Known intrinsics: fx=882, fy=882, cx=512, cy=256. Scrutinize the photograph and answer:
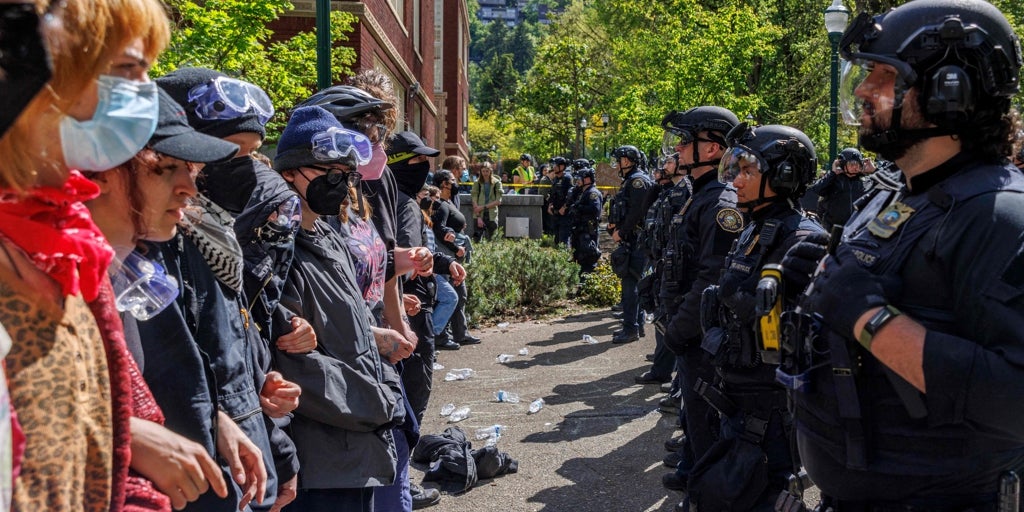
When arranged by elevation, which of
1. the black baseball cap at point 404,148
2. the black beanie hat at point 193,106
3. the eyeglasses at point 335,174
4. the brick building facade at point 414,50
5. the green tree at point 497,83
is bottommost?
the eyeglasses at point 335,174

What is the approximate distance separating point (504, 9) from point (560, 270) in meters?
192

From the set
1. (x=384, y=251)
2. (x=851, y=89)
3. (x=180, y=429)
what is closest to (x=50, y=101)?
(x=180, y=429)

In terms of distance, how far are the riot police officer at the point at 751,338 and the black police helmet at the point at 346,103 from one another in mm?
1801

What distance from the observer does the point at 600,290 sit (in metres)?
14.4

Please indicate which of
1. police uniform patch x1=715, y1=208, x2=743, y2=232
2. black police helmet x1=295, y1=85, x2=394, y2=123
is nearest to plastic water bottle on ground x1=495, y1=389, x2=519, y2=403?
police uniform patch x1=715, y1=208, x2=743, y2=232

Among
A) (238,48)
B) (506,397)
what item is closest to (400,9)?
(238,48)

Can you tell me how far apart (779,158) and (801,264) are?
4.80 ft

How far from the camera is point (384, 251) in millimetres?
4320

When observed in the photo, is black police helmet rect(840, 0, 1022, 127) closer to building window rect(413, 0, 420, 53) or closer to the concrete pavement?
the concrete pavement

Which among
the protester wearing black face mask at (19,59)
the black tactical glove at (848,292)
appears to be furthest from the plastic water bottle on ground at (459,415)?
the protester wearing black face mask at (19,59)

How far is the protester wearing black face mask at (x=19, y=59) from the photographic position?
117 cm

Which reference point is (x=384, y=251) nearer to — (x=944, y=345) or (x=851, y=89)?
(x=851, y=89)

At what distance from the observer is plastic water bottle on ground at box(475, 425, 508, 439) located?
23.0ft

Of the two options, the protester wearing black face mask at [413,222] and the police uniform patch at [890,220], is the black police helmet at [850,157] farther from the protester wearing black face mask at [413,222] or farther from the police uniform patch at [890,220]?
the police uniform patch at [890,220]
